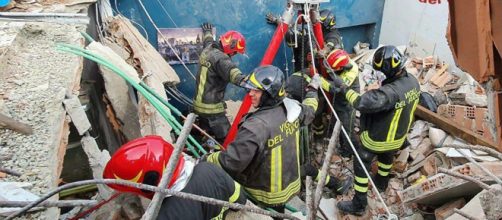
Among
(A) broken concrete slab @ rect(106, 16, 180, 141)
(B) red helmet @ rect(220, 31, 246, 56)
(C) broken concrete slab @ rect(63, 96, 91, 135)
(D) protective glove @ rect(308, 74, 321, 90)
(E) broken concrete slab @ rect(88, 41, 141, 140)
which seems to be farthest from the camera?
(B) red helmet @ rect(220, 31, 246, 56)

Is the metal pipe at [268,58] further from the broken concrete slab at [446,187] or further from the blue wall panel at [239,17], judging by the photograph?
the broken concrete slab at [446,187]

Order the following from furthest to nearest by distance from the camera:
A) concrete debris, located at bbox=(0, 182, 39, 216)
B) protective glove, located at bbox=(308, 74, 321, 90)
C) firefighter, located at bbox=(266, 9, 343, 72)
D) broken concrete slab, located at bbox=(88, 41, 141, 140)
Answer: firefighter, located at bbox=(266, 9, 343, 72) → protective glove, located at bbox=(308, 74, 321, 90) → broken concrete slab, located at bbox=(88, 41, 141, 140) → concrete debris, located at bbox=(0, 182, 39, 216)

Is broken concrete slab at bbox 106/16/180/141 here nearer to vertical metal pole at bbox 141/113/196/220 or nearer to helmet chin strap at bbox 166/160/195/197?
helmet chin strap at bbox 166/160/195/197

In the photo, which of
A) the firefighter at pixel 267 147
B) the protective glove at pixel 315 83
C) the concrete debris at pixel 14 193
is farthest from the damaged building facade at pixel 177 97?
the protective glove at pixel 315 83

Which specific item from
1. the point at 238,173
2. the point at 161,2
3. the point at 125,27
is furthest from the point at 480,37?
the point at 161,2

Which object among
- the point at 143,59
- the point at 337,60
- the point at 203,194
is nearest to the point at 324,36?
the point at 337,60

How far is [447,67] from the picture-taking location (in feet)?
22.4

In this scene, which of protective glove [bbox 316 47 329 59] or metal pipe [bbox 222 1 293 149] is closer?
metal pipe [bbox 222 1 293 149]

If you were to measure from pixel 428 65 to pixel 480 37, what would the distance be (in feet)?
19.1

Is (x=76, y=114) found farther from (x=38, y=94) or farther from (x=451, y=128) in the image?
(x=451, y=128)

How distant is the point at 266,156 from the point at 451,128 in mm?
3366

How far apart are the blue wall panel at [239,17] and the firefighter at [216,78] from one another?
30.7 inches

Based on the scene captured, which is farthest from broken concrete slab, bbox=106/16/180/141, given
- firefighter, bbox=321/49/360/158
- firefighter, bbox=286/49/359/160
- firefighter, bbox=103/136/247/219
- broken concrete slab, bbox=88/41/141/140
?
firefighter, bbox=321/49/360/158

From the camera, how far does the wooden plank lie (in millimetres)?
5229
